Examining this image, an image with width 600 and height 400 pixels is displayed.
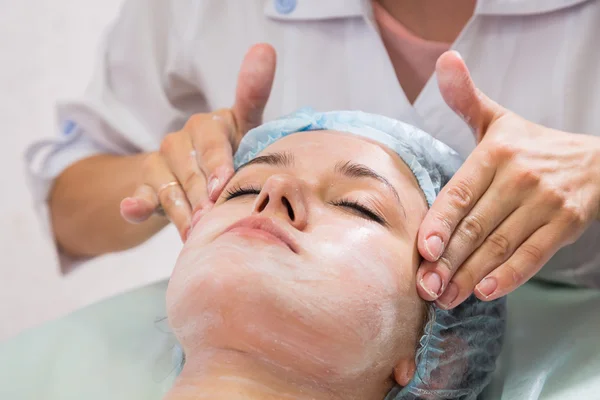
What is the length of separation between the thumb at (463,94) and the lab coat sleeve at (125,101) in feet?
2.28

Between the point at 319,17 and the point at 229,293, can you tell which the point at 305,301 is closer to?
the point at 229,293

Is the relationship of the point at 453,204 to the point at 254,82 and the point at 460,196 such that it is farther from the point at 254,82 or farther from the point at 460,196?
the point at 254,82

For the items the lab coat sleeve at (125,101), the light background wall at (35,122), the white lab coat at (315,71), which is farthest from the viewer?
the light background wall at (35,122)

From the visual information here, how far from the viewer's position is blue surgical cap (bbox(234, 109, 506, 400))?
3.10 ft

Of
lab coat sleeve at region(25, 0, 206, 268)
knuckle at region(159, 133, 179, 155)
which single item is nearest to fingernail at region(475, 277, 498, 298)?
knuckle at region(159, 133, 179, 155)

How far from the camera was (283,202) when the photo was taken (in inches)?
34.7

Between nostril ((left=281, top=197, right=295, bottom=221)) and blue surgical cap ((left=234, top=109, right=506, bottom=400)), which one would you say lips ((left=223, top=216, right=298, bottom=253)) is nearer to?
nostril ((left=281, top=197, right=295, bottom=221))

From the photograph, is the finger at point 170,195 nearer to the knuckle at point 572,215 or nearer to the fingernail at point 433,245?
the fingernail at point 433,245

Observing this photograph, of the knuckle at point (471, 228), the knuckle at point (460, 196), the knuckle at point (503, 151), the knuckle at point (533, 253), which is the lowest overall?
the knuckle at point (533, 253)

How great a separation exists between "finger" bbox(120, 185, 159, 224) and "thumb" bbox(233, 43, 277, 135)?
20cm

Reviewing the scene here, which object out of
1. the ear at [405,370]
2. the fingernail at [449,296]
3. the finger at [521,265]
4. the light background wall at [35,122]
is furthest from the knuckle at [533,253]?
the light background wall at [35,122]

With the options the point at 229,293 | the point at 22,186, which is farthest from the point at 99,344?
the point at 22,186

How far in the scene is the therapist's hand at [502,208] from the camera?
875 mm

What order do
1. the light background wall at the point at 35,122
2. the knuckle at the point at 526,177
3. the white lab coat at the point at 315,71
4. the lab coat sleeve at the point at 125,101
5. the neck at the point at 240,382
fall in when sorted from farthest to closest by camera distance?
the light background wall at the point at 35,122 → the lab coat sleeve at the point at 125,101 → the white lab coat at the point at 315,71 → the knuckle at the point at 526,177 → the neck at the point at 240,382
